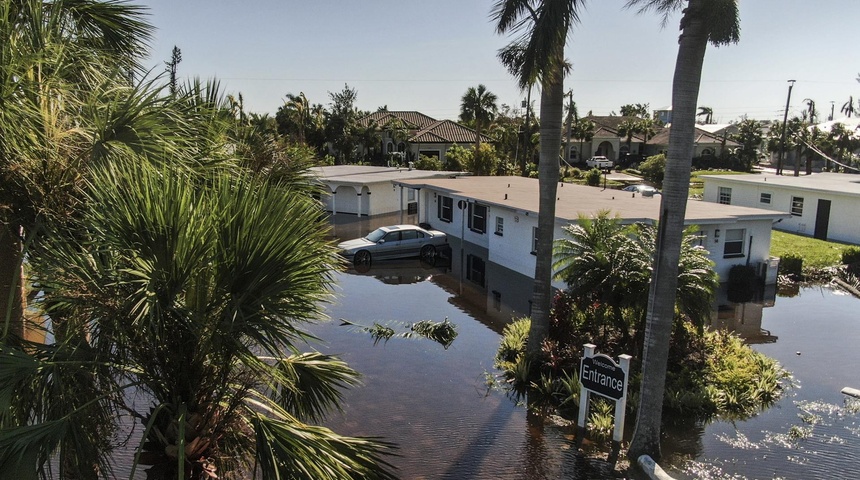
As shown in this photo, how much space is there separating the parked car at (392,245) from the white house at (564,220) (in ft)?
6.14

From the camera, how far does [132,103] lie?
19.8 feet

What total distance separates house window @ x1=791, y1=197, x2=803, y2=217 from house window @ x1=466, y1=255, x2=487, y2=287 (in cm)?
1615

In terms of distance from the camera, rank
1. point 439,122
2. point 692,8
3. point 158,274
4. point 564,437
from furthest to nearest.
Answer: point 439,122 < point 564,437 < point 692,8 < point 158,274

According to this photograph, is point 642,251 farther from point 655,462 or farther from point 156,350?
point 156,350

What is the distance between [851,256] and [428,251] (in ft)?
53.0

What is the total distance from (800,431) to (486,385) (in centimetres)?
557

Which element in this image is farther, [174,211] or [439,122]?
[439,122]

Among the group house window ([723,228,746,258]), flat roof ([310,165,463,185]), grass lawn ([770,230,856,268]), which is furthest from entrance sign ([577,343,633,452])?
flat roof ([310,165,463,185])

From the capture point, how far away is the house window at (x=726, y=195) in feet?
112

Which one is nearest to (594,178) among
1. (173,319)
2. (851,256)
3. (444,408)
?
(851,256)

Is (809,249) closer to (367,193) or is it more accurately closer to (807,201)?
(807,201)

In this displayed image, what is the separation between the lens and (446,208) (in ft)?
105

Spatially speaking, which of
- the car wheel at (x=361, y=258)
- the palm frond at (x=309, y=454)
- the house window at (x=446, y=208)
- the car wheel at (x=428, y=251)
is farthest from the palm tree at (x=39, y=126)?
the house window at (x=446, y=208)

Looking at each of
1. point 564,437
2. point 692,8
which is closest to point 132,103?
point 692,8
